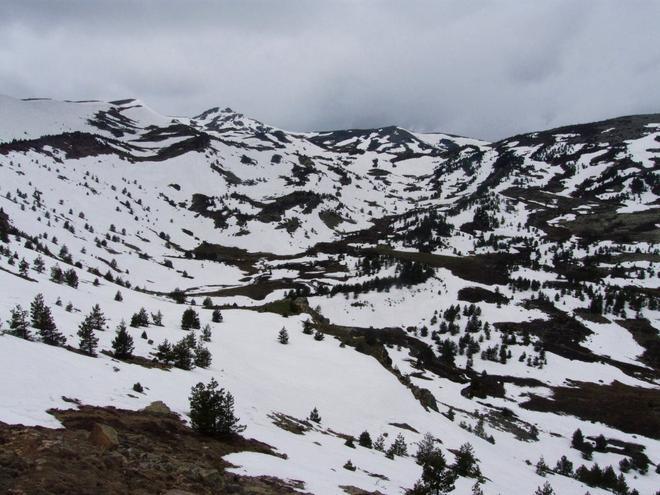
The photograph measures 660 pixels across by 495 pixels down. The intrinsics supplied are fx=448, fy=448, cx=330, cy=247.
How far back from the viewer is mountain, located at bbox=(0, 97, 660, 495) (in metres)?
16.1

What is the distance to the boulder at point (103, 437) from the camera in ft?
39.6

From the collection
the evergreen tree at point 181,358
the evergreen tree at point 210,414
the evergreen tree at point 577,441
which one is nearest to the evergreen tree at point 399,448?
the evergreen tree at point 181,358

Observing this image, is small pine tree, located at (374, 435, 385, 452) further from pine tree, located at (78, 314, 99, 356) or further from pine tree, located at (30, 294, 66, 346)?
pine tree, located at (30, 294, 66, 346)

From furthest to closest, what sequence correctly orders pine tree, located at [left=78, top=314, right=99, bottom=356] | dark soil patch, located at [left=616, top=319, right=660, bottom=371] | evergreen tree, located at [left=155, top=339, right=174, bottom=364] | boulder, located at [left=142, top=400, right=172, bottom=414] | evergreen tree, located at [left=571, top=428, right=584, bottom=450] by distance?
1. dark soil patch, located at [left=616, top=319, right=660, bottom=371]
2. evergreen tree, located at [left=571, top=428, right=584, bottom=450]
3. evergreen tree, located at [left=155, top=339, right=174, bottom=364]
4. pine tree, located at [left=78, top=314, right=99, bottom=356]
5. boulder, located at [left=142, top=400, right=172, bottom=414]

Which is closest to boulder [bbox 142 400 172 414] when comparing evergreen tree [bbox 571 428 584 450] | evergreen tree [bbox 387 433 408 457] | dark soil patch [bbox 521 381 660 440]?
evergreen tree [bbox 387 433 408 457]

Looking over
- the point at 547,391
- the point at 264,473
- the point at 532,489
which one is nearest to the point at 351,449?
the point at 264,473

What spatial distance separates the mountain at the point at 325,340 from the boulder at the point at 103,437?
32 centimetres

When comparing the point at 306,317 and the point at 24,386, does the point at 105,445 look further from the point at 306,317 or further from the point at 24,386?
the point at 306,317

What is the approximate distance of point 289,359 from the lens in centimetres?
3928

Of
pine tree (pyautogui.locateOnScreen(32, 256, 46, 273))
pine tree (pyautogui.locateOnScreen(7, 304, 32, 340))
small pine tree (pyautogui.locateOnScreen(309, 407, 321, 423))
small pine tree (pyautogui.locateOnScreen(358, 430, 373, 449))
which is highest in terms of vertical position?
pine tree (pyautogui.locateOnScreen(32, 256, 46, 273))

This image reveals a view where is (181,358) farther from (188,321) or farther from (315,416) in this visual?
(188,321)

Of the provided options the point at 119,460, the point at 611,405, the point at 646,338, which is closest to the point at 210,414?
the point at 119,460

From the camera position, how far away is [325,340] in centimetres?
4838

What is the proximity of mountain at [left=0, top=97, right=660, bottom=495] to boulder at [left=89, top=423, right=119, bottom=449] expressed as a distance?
320 mm
